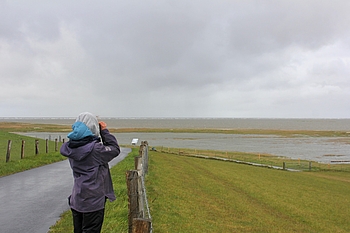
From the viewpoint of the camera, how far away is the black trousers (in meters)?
4.36

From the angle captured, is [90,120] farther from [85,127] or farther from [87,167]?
[87,167]

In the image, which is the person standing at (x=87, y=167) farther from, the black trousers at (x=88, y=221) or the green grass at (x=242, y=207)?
the green grass at (x=242, y=207)

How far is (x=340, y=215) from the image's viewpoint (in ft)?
45.2

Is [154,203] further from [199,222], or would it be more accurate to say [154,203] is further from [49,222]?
[49,222]

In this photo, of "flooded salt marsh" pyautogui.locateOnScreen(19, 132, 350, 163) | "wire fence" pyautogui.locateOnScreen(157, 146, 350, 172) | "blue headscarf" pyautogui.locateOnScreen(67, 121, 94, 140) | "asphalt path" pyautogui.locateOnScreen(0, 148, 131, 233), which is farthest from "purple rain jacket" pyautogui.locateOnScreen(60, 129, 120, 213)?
"flooded salt marsh" pyautogui.locateOnScreen(19, 132, 350, 163)

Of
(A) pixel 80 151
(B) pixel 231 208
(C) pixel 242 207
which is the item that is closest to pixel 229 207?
(B) pixel 231 208

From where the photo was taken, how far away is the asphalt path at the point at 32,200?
23.9 feet

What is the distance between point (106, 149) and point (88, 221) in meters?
1.04

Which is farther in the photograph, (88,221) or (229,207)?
(229,207)

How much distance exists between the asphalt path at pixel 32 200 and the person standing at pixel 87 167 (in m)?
3.15

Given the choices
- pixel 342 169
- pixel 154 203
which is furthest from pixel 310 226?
pixel 342 169

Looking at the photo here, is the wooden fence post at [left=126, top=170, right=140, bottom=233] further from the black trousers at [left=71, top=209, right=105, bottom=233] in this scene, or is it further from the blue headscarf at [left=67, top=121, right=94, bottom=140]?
the blue headscarf at [left=67, top=121, right=94, bottom=140]

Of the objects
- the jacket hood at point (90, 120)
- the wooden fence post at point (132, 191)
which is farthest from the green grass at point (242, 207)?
the jacket hood at point (90, 120)

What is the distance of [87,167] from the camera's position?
432cm
